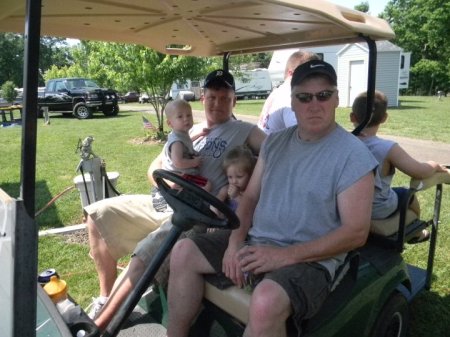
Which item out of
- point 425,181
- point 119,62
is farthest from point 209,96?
point 119,62

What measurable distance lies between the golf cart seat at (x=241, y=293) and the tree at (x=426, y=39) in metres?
36.3

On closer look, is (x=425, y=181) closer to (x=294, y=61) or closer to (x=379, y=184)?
(x=379, y=184)

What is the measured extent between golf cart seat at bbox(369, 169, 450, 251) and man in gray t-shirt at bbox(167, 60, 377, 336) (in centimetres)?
57

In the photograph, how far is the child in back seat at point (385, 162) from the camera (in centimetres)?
252

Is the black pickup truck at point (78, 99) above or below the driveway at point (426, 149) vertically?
above

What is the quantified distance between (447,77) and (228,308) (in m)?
38.4

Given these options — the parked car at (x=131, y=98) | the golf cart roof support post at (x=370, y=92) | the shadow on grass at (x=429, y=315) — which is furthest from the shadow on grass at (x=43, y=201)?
the parked car at (x=131, y=98)

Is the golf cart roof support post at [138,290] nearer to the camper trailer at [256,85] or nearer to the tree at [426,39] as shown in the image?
the camper trailer at [256,85]

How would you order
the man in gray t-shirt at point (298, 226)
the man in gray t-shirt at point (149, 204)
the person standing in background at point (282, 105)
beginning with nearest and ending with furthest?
1. the man in gray t-shirt at point (298, 226)
2. the man in gray t-shirt at point (149, 204)
3. the person standing in background at point (282, 105)

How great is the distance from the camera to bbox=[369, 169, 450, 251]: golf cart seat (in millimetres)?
2363

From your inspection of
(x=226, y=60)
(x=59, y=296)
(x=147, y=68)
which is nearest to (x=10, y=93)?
(x=147, y=68)

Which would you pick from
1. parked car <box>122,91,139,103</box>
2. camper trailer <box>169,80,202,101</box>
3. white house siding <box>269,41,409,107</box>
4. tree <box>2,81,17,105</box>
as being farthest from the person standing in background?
parked car <box>122,91,139,103</box>

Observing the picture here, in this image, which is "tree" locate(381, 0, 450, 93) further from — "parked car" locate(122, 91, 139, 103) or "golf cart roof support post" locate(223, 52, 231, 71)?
"golf cart roof support post" locate(223, 52, 231, 71)

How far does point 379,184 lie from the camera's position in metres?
2.45
